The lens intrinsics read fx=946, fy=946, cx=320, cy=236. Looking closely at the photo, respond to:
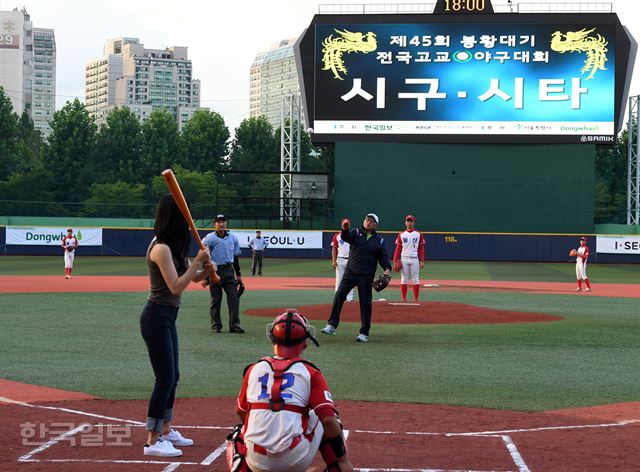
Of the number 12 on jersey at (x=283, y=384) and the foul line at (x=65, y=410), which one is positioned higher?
the number 12 on jersey at (x=283, y=384)

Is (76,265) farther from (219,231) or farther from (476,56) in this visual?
(219,231)

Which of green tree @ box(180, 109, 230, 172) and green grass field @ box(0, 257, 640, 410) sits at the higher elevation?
green tree @ box(180, 109, 230, 172)

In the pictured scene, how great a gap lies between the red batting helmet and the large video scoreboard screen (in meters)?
43.0

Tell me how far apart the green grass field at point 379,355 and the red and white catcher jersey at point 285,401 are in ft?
17.9

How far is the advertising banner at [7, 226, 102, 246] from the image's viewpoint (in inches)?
2146

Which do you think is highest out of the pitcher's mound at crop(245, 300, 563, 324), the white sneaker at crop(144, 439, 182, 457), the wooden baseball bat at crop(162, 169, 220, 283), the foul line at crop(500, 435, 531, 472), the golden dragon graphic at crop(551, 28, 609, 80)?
the golden dragon graphic at crop(551, 28, 609, 80)

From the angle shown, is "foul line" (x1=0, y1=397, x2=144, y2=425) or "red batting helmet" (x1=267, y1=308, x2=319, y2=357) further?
"foul line" (x1=0, y1=397, x2=144, y2=425)

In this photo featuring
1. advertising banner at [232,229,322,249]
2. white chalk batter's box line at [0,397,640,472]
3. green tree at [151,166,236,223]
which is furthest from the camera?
green tree at [151,166,236,223]

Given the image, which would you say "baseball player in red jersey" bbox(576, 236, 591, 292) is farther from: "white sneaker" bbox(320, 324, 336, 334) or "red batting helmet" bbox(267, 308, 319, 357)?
"red batting helmet" bbox(267, 308, 319, 357)

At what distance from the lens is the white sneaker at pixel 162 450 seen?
7602mm

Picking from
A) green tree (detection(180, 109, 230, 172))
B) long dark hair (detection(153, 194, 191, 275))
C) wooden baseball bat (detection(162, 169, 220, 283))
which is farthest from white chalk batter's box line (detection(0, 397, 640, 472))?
green tree (detection(180, 109, 230, 172))

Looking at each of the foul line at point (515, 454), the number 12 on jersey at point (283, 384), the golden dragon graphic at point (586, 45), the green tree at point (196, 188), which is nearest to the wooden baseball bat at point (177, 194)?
the number 12 on jersey at point (283, 384)

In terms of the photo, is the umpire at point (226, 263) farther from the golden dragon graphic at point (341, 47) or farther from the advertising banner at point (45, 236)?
the advertising banner at point (45, 236)

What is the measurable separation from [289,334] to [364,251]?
35.3ft
